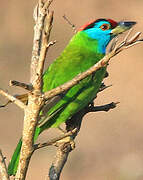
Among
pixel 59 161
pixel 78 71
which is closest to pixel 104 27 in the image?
pixel 78 71

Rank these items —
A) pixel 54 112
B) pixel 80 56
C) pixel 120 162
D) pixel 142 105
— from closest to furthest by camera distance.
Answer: pixel 54 112
pixel 80 56
pixel 120 162
pixel 142 105

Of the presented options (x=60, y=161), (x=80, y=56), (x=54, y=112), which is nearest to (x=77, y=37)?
(x=80, y=56)

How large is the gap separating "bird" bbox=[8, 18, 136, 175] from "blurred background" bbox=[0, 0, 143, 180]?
5.65ft

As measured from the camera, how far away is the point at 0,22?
11.8 m

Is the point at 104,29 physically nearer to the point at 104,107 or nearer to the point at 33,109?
the point at 104,107

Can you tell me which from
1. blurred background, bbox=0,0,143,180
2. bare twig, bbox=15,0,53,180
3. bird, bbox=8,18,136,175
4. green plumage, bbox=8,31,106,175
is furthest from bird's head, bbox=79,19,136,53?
bare twig, bbox=15,0,53,180

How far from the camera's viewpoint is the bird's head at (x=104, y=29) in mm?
4566

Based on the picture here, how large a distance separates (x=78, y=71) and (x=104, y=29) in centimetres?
53

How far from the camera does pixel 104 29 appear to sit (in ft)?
15.3

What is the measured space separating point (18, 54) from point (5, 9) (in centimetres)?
173

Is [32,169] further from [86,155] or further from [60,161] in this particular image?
[60,161]

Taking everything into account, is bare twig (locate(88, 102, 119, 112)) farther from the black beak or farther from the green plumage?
the black beak

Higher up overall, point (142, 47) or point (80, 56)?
point (80, 56)

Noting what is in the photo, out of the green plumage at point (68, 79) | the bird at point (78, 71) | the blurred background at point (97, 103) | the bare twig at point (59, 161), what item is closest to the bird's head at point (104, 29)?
the bird at point (78, 71)
